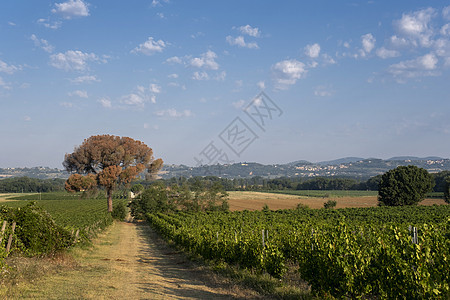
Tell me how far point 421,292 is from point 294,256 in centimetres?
760

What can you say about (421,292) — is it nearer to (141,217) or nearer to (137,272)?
(137,272)

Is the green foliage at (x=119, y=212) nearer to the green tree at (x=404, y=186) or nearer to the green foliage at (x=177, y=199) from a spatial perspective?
the green foliage at (x=177, y=199)

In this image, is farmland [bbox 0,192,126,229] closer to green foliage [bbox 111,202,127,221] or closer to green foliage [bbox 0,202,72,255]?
green foliage [bbox 0,202,72,255]

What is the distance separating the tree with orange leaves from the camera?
4266 centimetres

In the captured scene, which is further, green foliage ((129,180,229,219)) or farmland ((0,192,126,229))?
green foliage ((129,180,229,219))

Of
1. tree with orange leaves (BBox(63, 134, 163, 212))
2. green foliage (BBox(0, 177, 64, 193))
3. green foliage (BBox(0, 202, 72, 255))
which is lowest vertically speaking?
green foliage (BBox(0, 177, 64, 193))

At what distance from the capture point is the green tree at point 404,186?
59812 millimetres

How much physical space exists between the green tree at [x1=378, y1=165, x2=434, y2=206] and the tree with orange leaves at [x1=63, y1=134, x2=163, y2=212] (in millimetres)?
43962

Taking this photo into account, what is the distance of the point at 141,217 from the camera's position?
190 ft

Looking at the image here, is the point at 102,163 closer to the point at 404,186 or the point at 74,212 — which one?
the point at 74,212

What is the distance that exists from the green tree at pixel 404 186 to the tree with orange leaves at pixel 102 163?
4396cm

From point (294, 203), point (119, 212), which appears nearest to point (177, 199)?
point (119, 212)

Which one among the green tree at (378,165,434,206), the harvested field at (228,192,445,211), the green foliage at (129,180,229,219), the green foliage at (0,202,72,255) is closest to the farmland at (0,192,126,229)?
the green foliage at (0,202,72,255)

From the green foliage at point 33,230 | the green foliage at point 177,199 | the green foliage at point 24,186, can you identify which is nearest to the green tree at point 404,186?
the green foliage at point 177,199
